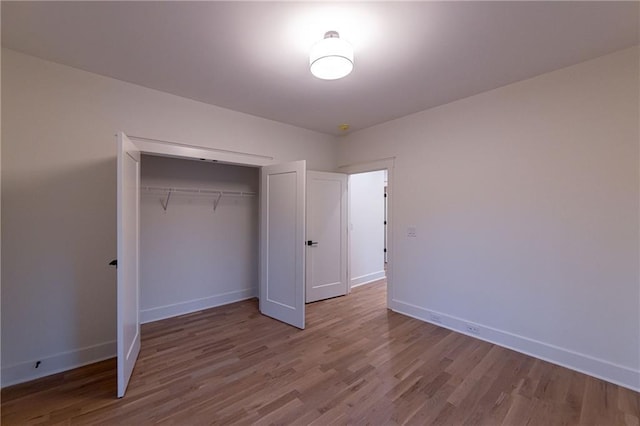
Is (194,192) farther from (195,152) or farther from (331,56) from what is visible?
(331,56)

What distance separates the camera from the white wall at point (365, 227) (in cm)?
521

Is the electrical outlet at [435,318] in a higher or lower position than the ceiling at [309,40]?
lower

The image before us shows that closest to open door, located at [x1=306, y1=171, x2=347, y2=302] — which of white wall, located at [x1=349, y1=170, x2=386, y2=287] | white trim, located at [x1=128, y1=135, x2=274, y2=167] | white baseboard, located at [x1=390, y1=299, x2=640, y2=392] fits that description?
white wall, located at [x1=349, y1=170, x2=386, y2=287]

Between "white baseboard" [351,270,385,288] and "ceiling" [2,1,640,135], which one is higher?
"ceiling" [2,1,640,135]

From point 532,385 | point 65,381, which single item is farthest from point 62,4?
point 532,385

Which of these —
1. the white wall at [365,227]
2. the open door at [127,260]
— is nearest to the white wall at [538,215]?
the white wall at [365,227]

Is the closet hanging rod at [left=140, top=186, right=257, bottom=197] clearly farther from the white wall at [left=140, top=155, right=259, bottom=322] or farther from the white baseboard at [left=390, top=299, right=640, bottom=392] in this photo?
the white baseboard at [left=390, top=299, right=640, bottom=392]

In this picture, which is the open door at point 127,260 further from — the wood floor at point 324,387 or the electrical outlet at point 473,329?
the electrical outlet at point 473,329

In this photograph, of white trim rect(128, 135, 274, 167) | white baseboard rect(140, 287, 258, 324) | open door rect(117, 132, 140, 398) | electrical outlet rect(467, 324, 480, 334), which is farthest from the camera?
white baseboard rect(140, 287, 258, 324)

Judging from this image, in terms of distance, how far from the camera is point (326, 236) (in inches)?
179

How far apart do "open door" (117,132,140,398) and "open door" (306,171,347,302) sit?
234 cm

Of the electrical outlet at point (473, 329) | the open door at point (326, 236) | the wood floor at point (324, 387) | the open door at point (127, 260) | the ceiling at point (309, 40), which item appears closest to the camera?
the ceiling at point (309, 40)

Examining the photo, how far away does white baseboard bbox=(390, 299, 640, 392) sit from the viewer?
227cm

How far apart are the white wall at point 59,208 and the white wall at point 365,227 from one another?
3500mm
